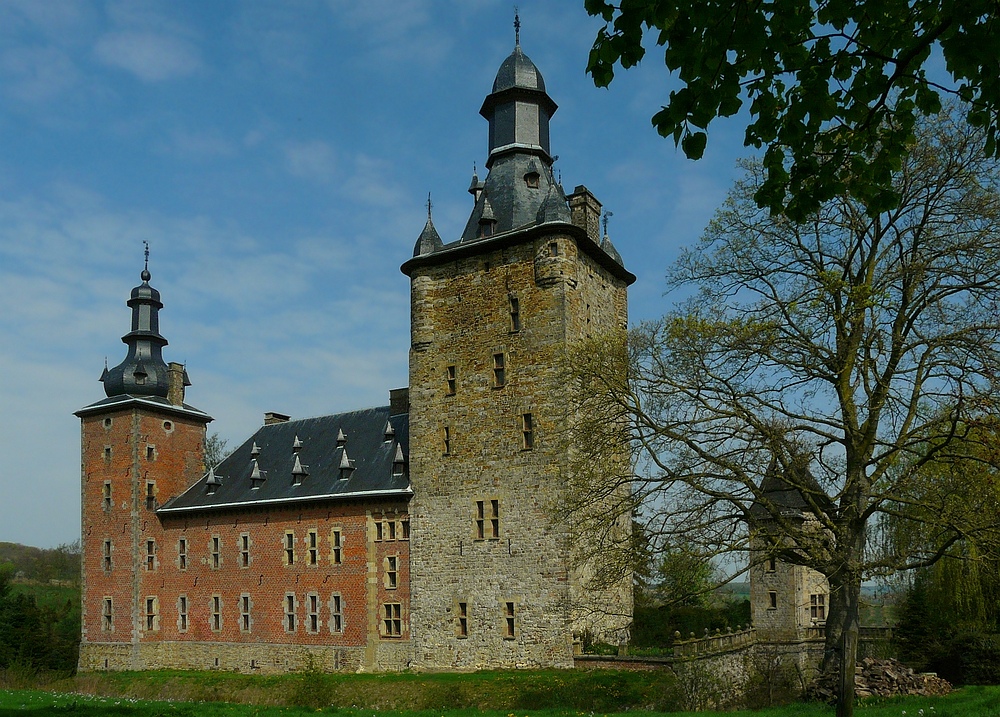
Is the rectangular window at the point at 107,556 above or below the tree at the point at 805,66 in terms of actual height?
below

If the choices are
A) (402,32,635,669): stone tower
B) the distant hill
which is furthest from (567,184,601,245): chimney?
the distant hill

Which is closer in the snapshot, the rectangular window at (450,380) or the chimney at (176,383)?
the rectangular window at (450,380)

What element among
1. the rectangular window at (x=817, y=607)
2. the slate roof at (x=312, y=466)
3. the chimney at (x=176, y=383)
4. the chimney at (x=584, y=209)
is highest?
the chimney at (x=584, y=209)

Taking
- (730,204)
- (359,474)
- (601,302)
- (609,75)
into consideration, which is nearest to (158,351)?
(359,474)

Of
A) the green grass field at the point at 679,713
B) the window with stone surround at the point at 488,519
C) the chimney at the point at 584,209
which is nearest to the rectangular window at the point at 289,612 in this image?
the window with stone surround at the point at 488,519

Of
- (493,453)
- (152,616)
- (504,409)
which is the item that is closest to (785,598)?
(493,453)

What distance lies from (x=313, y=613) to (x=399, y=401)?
833cm

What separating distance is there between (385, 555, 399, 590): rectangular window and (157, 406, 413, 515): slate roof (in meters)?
2.16

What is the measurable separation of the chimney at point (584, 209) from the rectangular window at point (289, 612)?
1673cm

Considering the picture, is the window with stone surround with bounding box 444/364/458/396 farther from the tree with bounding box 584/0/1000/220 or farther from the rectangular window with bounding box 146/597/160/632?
the tree with bounding box 584/0/1000/220

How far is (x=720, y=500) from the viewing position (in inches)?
685

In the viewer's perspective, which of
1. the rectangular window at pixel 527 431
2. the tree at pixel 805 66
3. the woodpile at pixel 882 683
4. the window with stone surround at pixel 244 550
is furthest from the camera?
the window with stone surround at pixel 244 550

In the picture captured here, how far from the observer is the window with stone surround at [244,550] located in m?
34.0

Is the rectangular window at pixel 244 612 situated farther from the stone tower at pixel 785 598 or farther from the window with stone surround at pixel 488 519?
the stone tower at pixel 785 598
